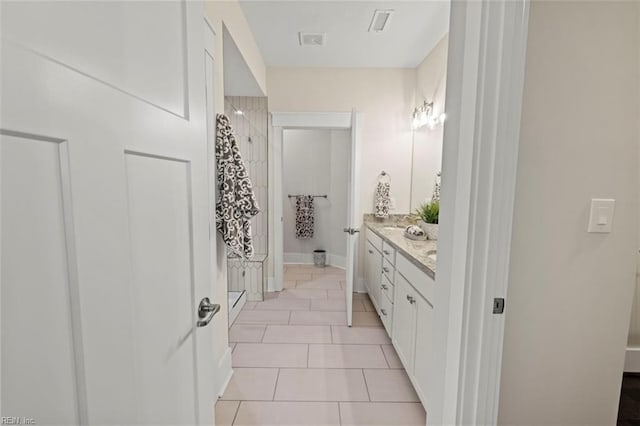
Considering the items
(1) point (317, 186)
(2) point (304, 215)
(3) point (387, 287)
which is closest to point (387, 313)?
(3) point (387, 287)

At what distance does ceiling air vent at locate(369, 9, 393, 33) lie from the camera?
2228mm

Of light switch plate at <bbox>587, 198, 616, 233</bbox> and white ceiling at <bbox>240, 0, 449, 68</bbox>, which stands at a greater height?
white ceiling at <bbox>240, 0, 449, 68</bbox>

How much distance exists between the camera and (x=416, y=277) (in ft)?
5.64

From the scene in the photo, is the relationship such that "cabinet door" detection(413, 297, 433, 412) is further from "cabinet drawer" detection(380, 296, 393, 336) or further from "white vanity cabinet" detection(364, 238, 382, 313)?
"white vanity cabinet" detection(364, 238, 382, 313)

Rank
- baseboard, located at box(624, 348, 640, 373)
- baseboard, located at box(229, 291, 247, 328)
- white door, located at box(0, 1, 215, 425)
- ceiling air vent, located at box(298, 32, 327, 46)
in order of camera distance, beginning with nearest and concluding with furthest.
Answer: white door, located at box(0, 1, 215, 425)
baseboard, located at box(624, 348, 640, 373)
ceiling air vent, located at box(298, 32, 327, 46)
baseboard, located at box(229, 291, 247, 328)

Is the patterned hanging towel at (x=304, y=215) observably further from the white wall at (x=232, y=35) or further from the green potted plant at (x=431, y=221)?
the green potted plant at (x=431, y=221)

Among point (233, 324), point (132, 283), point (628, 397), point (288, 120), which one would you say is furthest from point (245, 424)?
point (288, 120)

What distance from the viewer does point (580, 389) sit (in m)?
0.96

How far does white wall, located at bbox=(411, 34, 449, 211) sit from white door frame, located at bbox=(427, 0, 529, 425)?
5.88ft

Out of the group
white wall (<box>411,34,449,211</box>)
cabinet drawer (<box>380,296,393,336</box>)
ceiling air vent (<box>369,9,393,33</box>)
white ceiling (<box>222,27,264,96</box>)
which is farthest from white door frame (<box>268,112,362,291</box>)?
cabinet drawer (<box>380,296,393,336</box>)

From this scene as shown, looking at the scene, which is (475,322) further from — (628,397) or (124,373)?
(628,397)

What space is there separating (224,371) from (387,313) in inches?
52.2

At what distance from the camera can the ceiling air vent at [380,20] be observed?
7.31 ft

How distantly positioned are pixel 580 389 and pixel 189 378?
128 cm
